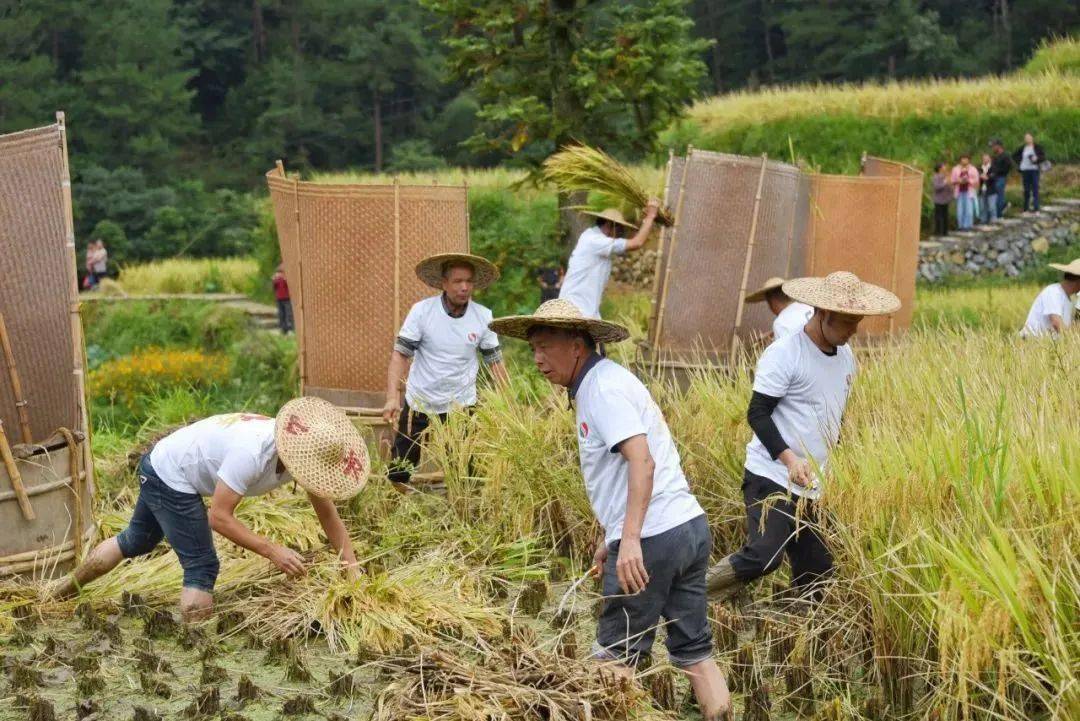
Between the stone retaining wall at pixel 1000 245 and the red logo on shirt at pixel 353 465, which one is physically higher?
the red logo on shirt at pixel 353 465

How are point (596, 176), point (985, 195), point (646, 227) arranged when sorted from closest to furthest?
point (646, 227), point (596, 176), point (985, 195)

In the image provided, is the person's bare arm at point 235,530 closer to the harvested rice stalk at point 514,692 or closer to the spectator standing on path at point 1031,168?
the harvested rice stalk at point 514,692

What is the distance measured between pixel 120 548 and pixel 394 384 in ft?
6.64

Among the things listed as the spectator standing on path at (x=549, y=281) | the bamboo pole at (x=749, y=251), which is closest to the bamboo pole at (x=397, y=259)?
the bamboo pole at (x=749, y=251)

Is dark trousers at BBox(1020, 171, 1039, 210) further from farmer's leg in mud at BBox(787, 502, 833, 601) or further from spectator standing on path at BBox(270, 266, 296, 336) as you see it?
farmer's leg in mud at BBox(787, 502, 833, 601)

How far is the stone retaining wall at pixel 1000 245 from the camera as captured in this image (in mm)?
22141

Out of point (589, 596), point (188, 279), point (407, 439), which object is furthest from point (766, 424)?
point (188, 279)

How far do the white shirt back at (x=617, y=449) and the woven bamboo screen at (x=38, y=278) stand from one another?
3374mm

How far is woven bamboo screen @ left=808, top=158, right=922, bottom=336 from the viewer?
1088 cm

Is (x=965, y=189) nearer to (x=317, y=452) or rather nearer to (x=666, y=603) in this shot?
(x=317, y=452)

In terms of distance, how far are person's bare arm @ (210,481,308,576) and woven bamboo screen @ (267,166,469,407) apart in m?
4.02

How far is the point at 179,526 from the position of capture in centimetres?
608

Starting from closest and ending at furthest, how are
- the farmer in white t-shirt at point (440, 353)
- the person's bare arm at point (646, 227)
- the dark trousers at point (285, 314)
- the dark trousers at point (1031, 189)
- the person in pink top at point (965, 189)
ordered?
1. the farmer in white t-shirt at point (440, 353)
2. the person's bare arm at point (646, 227)
3. the dark trousers at point (285, 314)
4. the person in pink top at point (965, 189)
5. the dark trousers at point (1031, 189)

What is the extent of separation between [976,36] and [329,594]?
41.3 m
